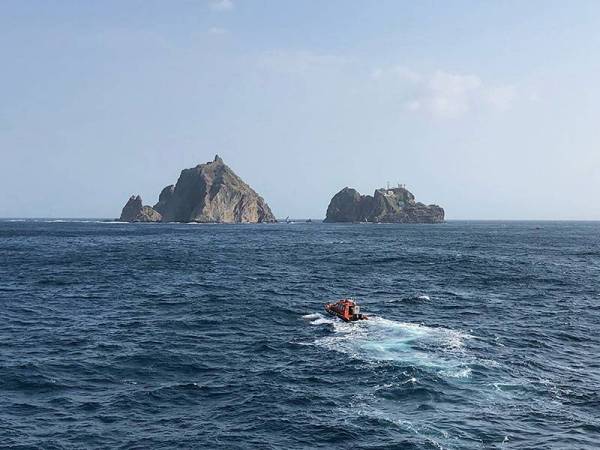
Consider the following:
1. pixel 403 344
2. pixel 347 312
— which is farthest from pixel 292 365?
pixel 347 312

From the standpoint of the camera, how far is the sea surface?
2594cm

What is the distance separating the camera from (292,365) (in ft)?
120

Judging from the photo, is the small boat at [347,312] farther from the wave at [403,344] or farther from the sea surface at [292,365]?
the sea surface at [292,365]

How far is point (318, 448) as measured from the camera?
24.2m

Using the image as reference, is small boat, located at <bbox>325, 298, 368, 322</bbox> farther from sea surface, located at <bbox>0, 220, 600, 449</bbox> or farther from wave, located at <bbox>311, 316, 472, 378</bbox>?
sea surface, located at <bbox>0, 220, 600, 449</bbox>

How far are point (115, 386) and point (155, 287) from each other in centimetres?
3866

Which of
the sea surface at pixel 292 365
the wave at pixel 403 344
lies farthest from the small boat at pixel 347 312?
the sea surface at pixel 292 365

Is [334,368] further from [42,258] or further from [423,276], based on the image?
[42,258]

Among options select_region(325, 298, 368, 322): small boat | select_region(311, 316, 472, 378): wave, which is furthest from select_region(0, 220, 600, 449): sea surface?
select_region(325, 298, 368, 322): small boat

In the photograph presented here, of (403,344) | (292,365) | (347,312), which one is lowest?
(292,365)

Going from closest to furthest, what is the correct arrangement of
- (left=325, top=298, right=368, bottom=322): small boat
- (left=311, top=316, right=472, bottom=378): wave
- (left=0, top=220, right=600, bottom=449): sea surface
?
(left=0, top=220, right=600, bottom=449): sea surface, (left=311, top=316, right=472, bottom=378): wave, (left=325, top=298, right=368, bottom=322): small boat

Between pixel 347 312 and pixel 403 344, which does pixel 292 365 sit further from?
pixel 347 312

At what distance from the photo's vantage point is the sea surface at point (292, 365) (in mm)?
25938

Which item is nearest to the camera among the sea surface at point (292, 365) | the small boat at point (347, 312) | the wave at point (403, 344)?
the sea surface at point (292, 365)
